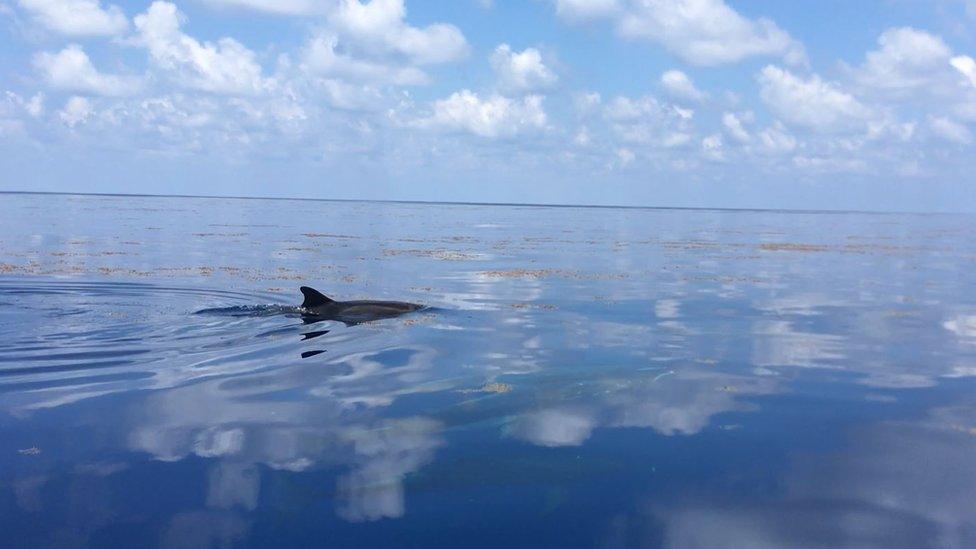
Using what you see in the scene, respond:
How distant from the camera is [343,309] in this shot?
21422 mm

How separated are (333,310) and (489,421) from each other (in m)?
10.5

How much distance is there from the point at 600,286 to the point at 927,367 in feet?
45.2

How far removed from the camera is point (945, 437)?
1145 cm

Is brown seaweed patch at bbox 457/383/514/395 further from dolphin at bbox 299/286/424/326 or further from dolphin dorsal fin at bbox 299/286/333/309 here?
dolphin dorsal fin at bbox 299/286/333/309

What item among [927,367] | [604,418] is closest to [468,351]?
[604,418]

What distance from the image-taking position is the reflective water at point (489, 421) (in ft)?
27.5

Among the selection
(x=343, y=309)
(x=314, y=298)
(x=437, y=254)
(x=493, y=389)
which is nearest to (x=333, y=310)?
(x=343, y=309)

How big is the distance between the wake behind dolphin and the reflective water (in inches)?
17.9

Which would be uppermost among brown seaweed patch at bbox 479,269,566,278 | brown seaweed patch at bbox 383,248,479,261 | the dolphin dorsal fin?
the dolphin dorsal fin

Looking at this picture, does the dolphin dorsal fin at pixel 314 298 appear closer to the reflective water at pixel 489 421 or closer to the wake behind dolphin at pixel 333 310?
the wake behind dolphin at pixel 333 310

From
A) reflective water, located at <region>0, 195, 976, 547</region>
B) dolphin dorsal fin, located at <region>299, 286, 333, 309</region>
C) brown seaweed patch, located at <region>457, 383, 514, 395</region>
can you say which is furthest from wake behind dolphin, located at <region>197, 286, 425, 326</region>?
brown seaweed patch, located at <region>457, 383, 514, 395</region>

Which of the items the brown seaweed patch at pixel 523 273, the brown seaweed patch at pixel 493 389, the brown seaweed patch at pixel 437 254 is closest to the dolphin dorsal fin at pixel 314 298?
the brown seaweed patch at pixel 493 389

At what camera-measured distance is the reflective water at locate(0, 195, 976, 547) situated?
27.5 feet

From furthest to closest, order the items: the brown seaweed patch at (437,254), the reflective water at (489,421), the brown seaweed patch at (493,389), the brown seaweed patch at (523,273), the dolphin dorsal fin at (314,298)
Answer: the brown seaweed patch at (437,254) < the brown seaweed patch at (523,273) < the dolphin dorsal fin at (314,298) < the brown seaweed patch at (493,389) < the reflective water at (489,421)
